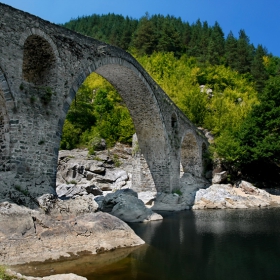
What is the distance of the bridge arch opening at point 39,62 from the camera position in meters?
9.91

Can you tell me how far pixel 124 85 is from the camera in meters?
16.5

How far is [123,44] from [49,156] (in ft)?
122

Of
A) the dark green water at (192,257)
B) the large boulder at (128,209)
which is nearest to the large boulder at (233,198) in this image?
the large boulder at (128,209)

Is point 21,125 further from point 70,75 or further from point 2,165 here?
point 70,75

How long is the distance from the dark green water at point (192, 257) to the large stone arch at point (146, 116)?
24.0ft

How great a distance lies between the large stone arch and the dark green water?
289 inches

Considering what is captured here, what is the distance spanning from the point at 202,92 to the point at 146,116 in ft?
54.7

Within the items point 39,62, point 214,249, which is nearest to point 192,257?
point 214,249

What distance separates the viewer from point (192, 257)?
7.38 meters

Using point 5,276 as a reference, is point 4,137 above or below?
above

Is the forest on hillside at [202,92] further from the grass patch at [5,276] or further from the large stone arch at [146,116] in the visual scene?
the grass patch at [5,276]

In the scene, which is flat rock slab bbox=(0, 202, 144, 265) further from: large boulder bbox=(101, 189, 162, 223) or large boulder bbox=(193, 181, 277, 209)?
large boulder bbox=(193, 181, 277, 209)

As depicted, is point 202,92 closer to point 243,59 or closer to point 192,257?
point 243,59

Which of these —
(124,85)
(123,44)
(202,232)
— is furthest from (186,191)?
(123,44)
